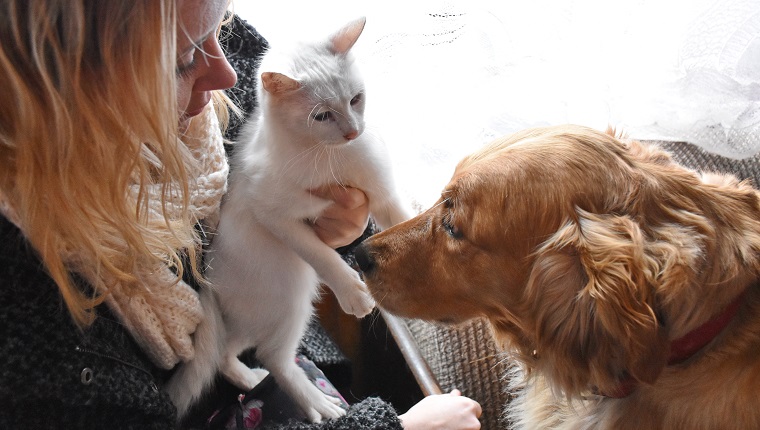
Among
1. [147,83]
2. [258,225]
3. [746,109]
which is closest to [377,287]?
[258,225]

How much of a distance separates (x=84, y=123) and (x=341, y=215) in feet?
2.02

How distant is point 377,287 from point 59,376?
45 centimetres

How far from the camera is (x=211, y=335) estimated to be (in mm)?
1195

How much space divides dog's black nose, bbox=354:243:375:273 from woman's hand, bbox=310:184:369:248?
0.90ft

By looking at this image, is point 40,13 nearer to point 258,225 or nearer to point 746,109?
point 258,225

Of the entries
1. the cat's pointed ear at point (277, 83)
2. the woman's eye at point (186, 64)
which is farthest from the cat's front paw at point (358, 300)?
the woman's eye at point (186, 64)

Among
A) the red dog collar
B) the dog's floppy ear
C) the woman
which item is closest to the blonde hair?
the woman

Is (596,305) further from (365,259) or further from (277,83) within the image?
(277,83)

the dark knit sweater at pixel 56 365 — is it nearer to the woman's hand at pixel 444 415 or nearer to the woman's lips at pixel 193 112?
the woman's lips at pixel 193 112

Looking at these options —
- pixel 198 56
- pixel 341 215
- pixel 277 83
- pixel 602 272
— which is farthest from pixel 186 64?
pixel 602 272

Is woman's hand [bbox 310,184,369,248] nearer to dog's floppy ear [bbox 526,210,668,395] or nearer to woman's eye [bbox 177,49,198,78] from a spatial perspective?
woman's eye [bbox 177,49,198,78]

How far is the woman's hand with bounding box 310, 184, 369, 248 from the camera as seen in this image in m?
1.29

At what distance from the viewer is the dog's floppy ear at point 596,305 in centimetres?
76

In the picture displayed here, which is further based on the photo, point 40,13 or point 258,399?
point 258,399
